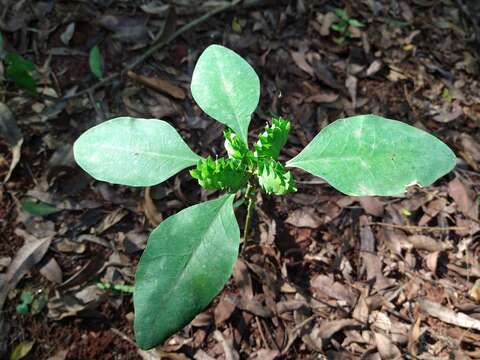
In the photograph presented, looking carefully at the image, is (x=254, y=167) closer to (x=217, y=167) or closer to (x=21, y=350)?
(x=217, y=167)

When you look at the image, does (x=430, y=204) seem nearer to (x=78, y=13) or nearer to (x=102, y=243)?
(x=102, y=243)

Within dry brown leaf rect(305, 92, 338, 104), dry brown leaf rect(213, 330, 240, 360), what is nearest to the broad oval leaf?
dry brown leaf rect(213, 330, 240, 360)

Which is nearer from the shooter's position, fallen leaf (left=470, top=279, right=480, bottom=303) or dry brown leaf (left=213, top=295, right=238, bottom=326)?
dry brown leaf (left=213, top=295, right=238, bottom=326)

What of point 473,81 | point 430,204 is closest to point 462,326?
point 430,204

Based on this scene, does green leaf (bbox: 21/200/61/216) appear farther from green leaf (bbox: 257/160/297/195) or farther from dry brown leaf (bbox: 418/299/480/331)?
dry brown leaf (bbox: 418/299/480/331)

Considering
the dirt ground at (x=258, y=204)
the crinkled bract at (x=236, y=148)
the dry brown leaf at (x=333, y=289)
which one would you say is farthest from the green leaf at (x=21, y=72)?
the dry brown leaf at (x=333, y=289)

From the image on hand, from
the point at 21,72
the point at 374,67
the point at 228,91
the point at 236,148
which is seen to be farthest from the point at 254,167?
the point at 374,67

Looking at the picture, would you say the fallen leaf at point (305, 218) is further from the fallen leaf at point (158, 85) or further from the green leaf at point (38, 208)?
the green leaf at point (38, 208)
